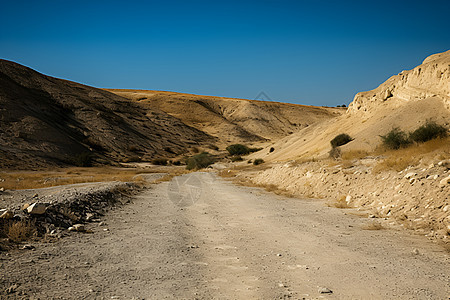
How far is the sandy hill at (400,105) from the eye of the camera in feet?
82.7

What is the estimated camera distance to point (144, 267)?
5.23m

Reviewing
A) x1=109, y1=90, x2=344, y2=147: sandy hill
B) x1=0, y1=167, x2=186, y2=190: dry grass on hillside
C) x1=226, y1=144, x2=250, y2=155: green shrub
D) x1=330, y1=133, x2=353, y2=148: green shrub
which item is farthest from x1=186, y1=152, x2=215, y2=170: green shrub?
x1=109, y1=90, x2=344, y2=147: sandy hill

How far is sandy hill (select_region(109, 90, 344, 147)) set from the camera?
9150 centimetres

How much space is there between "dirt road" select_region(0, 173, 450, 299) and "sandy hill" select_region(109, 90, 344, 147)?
2818 inches

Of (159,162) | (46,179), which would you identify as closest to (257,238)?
(46,179)

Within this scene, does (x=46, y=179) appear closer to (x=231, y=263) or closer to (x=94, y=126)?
(x=231, y=263)

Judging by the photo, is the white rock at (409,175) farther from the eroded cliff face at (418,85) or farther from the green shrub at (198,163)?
the green shrub at (198,163)

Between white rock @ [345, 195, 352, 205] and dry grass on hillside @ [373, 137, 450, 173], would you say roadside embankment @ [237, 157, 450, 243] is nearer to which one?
white rock @ [345, 195, 352, 205]

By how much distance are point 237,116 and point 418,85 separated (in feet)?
269

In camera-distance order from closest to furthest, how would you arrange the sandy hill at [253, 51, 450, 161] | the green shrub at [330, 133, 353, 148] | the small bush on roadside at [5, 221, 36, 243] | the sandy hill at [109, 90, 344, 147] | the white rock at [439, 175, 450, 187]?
the small bush on roadside at [5, 221, 36, 243], the white rock at [439, 175, 450, 187], the sandy hill at [253, 51, 450, 161], the green shrub at [330, 133, 353, 148], the sandy hill at [109, 90, 344, 147]

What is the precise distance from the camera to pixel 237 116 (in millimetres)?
109312

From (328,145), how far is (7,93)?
152 ft

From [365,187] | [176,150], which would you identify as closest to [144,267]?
[365,187]

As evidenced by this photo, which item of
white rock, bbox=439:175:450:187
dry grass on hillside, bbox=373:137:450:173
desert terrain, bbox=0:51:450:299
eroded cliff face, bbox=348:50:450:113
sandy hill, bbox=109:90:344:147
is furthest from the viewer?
sandy hill, bbox=109:90:344:147
